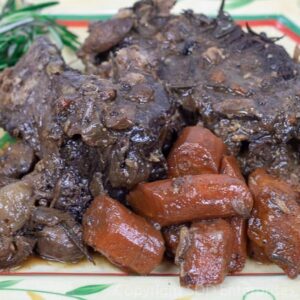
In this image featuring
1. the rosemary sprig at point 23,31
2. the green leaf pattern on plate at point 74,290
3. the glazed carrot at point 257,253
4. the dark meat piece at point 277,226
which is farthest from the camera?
the rosemary sprig at point 23,31

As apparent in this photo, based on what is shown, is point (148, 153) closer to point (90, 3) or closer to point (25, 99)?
point (25, 99)

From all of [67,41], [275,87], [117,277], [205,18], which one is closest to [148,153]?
[117,277]

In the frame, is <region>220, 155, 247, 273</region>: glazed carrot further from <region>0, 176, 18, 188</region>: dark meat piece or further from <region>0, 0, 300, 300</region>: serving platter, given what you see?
<region>0, 176, 18, 188</region>: dark meat piece

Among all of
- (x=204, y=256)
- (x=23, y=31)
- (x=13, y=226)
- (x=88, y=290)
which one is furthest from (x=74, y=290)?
(x=23, y=31)

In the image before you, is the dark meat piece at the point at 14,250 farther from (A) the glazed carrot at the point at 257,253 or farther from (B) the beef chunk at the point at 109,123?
(A) the glazed carrot at the point at 257,253

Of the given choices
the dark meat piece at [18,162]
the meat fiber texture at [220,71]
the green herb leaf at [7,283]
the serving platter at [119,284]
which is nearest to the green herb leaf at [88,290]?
the serving platter at [119,284]

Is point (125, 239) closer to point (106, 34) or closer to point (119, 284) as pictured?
point (119, 284)

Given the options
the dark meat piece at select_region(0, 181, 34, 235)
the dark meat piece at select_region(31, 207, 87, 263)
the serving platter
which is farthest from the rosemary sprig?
the serving platter
